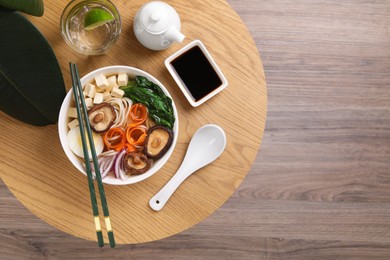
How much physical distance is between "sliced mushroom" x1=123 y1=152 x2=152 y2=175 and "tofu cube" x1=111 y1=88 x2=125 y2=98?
0.55 feet

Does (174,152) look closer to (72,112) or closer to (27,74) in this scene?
(72,112)

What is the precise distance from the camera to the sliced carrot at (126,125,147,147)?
1.20m

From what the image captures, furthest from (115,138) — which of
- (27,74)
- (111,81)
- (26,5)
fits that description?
(26,5)

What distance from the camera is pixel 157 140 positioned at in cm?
117

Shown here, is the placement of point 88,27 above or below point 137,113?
above

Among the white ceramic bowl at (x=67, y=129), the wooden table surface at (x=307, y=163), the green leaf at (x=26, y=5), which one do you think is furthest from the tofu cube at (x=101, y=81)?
the wooden table surface at (x=307, y=163)

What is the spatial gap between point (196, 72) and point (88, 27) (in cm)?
33

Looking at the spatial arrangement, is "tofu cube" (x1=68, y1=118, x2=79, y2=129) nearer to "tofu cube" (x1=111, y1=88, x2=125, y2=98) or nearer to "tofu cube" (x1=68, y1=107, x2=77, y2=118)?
"tofu cube" (x1=68, y1=107, x2=77, y2=118)

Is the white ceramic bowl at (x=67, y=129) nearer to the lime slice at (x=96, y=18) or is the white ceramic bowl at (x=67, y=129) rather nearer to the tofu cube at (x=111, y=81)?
the tofu cube at (x=111, y=81)

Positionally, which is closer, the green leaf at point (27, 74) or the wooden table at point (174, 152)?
the green leaf at point (27, 74)

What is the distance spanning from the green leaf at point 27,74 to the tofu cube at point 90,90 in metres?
0.07

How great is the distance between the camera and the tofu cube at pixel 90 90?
1.17m

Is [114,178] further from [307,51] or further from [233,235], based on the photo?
[307,51]

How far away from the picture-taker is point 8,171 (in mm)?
1236
